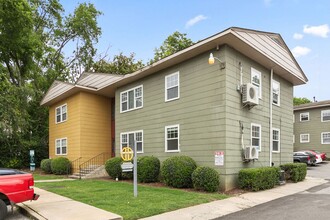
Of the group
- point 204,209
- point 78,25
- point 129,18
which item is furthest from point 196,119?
point 78,25

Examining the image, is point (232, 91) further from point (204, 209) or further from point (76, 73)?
point (76, 73)

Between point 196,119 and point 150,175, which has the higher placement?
point 196,119

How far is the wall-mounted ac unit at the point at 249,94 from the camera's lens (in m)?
13.5

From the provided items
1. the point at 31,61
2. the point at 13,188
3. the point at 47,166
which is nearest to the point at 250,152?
the point at 13,188

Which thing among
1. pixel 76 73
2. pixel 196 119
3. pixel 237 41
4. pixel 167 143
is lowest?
pixel 167 143

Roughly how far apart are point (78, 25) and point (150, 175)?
25397 millimetres

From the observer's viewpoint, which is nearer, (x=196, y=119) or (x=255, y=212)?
(x=255, y=212)

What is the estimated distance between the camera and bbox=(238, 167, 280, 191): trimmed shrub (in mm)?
12531

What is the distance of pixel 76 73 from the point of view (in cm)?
3850

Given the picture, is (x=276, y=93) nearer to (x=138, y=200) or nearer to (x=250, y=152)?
(x=250, y=152)

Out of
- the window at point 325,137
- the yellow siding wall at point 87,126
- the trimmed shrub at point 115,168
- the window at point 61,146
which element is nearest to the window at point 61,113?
the yellow siding wall at point 87,126

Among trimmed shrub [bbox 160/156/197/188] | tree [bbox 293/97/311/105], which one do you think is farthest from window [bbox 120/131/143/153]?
tree [bbox 293/97/311/105]

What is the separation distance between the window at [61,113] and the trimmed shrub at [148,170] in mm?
10204

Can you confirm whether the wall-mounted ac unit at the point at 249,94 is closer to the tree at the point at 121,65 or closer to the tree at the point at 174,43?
the tree at the point at 121,65
